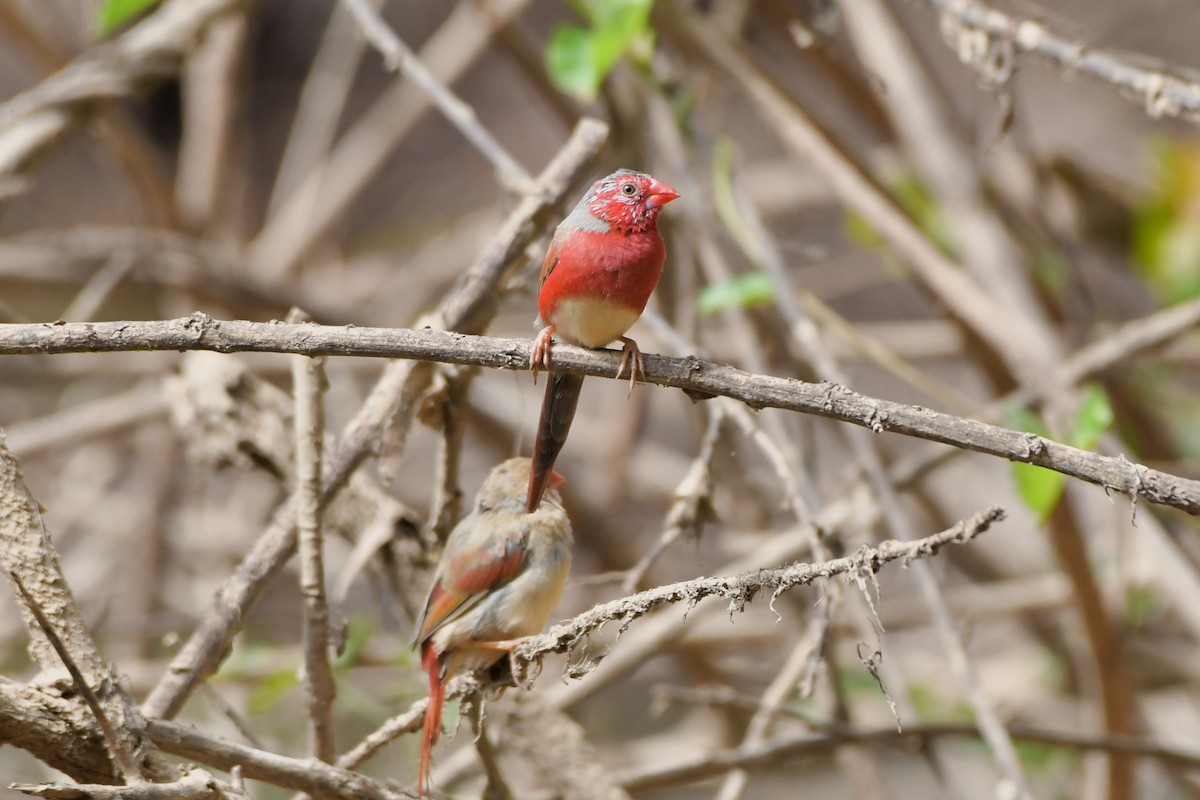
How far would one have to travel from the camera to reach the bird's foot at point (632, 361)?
6.89ft

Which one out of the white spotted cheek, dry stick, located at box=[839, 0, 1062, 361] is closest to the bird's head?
the white spotted cheek

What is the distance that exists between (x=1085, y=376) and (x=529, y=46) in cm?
264

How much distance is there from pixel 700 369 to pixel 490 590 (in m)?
0.72

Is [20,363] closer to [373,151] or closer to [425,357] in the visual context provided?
[373,151]

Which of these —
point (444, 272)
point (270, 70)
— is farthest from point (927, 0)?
point (270, 70)

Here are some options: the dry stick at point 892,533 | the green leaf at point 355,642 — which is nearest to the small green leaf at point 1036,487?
the dry stick at point 892,533

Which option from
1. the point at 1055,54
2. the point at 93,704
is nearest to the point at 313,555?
the point at 93,704

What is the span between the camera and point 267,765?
1980 millimetres

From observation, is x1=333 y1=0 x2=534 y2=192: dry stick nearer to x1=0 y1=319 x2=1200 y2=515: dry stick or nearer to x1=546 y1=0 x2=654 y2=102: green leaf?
x1=546 y1=0 x2=654 y2=102: green leaf

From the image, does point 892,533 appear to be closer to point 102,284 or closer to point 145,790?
point 145,790

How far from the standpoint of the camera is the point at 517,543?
239 centimetres

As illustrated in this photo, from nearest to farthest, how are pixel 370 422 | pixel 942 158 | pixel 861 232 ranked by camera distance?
pixel 370 422
pixel 942 158
pixel 861 232

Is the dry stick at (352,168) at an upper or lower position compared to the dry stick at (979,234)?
upper

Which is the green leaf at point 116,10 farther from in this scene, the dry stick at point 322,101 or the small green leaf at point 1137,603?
the small green leaf at point 1137,603
